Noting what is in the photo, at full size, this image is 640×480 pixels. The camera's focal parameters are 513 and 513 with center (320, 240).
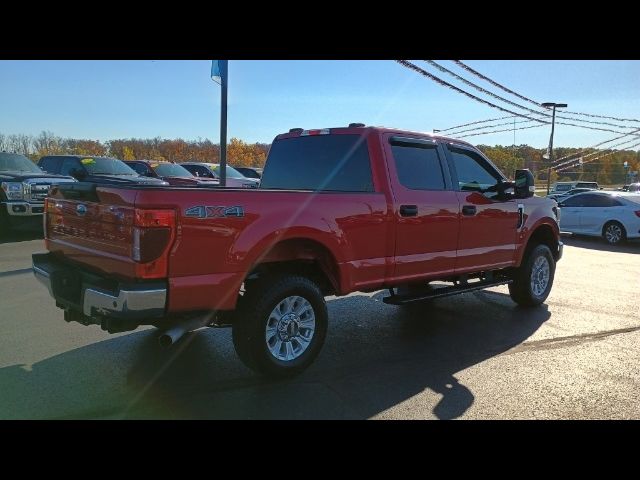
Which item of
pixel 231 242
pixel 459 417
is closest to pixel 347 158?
pixel 231 242

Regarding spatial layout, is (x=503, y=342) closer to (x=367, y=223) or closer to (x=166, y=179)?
(x=367, y=223)

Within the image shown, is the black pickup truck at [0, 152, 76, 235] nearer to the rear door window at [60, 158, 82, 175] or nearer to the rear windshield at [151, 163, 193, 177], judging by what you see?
the rear door window at [60, 158, 82, 175]

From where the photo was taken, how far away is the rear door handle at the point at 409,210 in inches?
190

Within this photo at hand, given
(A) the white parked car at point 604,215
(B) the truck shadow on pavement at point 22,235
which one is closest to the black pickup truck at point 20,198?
(B) the truck shadow on pavement at point 22,235

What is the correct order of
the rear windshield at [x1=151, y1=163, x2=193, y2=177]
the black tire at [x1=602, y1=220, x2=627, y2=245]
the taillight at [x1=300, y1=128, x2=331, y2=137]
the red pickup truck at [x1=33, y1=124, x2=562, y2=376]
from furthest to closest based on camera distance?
1. the rear windshield at [x1=151, y1=163, x2=193, y2=177]
2. the black tire at [x1=602, y1=220, x2=627, y2=245]
3. the taillight at [x1=300, y1=128, x2=331, y2=137]
4. the red pickup truck at [x1=33, y1=124, x2=562, y2=376]

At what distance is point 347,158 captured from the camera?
5.01 metres

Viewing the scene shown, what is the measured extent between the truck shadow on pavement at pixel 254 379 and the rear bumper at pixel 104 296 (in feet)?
1.92

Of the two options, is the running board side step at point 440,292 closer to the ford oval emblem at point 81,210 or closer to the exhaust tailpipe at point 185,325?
the exhaust tailpipe at point 185,325

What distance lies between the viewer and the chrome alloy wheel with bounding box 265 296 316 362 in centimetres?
404

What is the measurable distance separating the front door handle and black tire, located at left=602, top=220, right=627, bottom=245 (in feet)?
34.3

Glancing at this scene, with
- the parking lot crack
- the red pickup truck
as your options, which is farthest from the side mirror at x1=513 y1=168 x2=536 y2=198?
the parking lot crack

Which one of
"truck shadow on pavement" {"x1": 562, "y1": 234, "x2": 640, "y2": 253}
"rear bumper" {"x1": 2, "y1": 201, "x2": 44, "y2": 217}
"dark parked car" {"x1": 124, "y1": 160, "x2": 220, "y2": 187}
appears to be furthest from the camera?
"dark parked car" {"x1": 124, "y1": 160, "x2": 220, "y2": 187}
